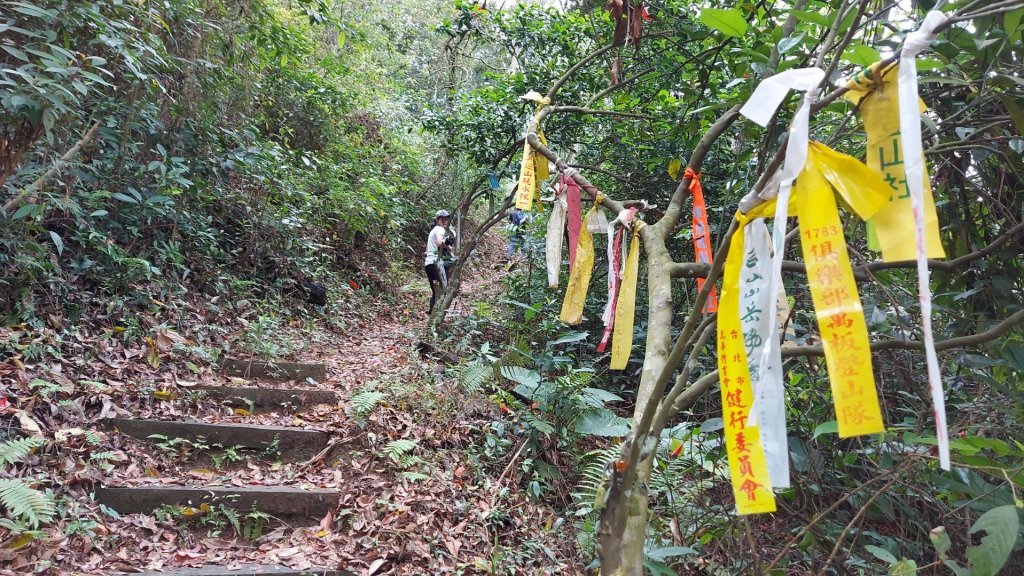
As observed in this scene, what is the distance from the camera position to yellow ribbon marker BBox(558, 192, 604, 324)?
2908 mm

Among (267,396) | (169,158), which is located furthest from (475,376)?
(169,158)

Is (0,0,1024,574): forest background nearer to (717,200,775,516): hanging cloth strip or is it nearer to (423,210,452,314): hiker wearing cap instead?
(717,200,775,516): hanging cloth strip

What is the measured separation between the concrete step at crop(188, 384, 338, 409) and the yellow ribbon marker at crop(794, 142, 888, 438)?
168 inches

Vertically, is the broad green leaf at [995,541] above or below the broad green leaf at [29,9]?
below

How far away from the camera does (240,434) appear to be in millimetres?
3896

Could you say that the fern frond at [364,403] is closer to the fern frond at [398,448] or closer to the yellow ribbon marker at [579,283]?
the fern frond at [398,448]

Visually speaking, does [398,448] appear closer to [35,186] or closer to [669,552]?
[669,552]

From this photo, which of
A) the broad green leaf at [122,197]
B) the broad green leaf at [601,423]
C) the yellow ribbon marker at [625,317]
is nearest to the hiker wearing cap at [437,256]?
the broad green leaf at [122,197]

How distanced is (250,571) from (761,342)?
2780 millimetres

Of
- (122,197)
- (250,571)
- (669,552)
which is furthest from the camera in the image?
(122,197)

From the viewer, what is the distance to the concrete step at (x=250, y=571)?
276 centimetres

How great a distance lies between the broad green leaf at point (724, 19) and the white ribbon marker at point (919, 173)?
2.83ft

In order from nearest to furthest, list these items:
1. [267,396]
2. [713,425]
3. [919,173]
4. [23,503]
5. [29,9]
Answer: [919,173], [713,425], [23,503], [29,9], [267,396]

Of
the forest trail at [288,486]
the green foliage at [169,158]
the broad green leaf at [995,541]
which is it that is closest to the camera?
the broad green leaf at [995,541]
